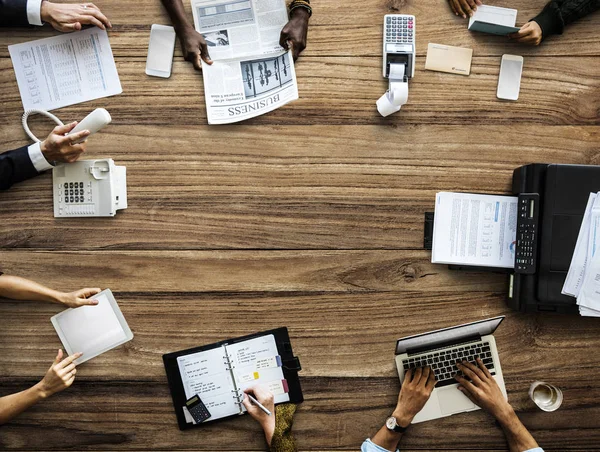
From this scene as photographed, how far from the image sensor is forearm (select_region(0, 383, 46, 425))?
144 cm

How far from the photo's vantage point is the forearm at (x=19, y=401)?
1444 millimetres

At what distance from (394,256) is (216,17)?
936mm

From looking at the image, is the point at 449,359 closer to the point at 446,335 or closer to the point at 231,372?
the point at 446,335

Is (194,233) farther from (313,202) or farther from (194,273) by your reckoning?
(313,202)

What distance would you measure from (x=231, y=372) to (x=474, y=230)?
861 millimetres

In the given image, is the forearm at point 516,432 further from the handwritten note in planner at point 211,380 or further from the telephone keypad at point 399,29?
the telephone keypad at point 399,29

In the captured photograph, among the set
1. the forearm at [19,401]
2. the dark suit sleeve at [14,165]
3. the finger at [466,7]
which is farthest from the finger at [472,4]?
the forearm at [19,401]

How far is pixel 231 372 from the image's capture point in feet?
4.97

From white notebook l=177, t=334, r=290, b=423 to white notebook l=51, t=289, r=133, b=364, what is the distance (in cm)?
23

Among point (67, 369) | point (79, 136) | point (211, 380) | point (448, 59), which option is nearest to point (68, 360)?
point (67, 369)

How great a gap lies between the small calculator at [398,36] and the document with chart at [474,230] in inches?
17.2

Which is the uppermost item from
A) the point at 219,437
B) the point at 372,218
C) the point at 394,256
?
the point at 372,218

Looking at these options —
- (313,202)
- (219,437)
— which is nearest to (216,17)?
(313,202)

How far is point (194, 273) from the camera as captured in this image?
153cm
